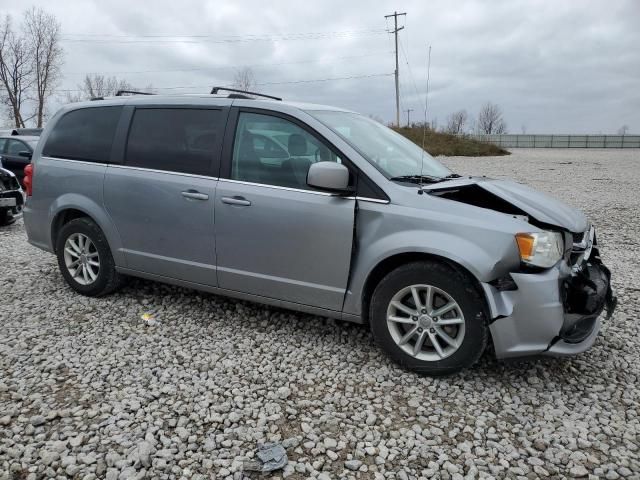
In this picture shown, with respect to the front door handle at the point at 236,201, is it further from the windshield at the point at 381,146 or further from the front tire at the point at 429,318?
the front tire at the point at 429,318

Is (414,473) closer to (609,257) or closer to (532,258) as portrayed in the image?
(532,258)

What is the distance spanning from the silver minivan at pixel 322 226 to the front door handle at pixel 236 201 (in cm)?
2

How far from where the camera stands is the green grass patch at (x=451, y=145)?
35.2m

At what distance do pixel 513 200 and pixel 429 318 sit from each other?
3.15 feet

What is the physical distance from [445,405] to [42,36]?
159 ft

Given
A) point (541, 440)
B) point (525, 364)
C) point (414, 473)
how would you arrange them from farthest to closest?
1. point (525, 364)
2. point (541, 440)
3. point (414, 473)

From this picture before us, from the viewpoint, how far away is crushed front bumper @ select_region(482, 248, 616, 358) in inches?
118

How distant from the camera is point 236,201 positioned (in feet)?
12.4

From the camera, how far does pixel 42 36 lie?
136 ft

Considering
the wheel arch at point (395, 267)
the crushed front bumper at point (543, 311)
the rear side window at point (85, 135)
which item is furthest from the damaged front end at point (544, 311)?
the rear side window at point (85, 135)

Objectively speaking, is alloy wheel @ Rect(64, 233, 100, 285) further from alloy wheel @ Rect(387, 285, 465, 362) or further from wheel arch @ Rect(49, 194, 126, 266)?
alloy wheel @ Rect(387, 285, 465, 362)

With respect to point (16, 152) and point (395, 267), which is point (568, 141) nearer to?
point (16, 152)

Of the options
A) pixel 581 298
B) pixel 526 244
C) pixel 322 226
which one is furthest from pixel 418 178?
pixel 581 298

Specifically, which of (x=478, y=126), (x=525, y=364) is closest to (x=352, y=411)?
(x=525, y=364)
